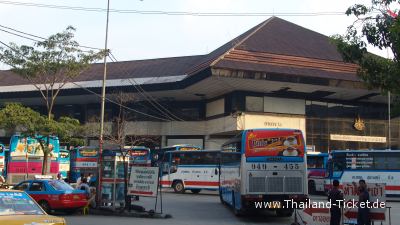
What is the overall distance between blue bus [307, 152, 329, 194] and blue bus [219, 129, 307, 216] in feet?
59.4

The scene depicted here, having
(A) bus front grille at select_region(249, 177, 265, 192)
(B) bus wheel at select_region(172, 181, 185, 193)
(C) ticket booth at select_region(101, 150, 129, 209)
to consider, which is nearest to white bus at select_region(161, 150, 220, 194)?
(B) bus wheel at select_region(172, 181, 185, 193)

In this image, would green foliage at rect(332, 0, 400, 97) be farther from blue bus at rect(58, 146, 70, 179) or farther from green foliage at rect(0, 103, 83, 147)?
blue bus at rect(58, 146, 70, 179)

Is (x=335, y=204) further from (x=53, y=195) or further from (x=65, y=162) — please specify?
(x=65, y=162)

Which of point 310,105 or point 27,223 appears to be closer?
point 27,223

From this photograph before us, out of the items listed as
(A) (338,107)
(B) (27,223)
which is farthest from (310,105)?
(B) (27,223)

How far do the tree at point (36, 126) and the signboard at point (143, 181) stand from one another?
390 inches

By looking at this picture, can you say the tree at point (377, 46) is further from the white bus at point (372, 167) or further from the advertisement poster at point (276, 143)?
the white bus at point (372, 167)

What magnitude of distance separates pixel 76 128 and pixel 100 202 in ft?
33.6

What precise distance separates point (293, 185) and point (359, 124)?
36844 millimetres

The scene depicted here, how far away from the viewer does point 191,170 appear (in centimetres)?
3412

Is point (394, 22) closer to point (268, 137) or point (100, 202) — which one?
point (268, 137)

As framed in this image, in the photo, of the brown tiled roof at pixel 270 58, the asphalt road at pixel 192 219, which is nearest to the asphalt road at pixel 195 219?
the asphalt road at pixel 192 219

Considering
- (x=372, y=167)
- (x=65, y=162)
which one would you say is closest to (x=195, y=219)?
(x=372, y=167)

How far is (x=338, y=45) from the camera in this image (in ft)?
41.2
